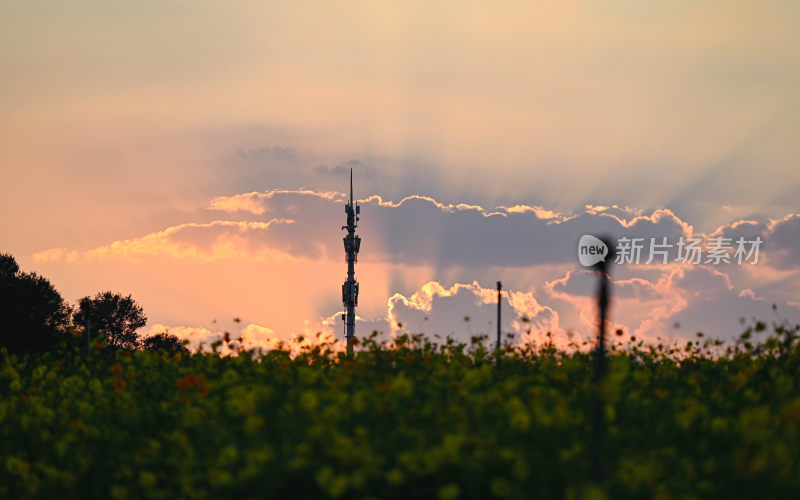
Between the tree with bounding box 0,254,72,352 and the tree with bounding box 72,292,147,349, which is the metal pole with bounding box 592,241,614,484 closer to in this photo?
the tree with bounding box 0,254,72,352

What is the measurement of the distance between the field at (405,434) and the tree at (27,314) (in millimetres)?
25886

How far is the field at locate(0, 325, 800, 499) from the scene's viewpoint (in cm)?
770

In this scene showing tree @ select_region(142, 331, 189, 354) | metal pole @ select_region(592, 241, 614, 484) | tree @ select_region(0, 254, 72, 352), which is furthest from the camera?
Answer: tree @ select_region(142, 331, 189, 354)

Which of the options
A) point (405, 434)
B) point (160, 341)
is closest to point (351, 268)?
point (160, 341)

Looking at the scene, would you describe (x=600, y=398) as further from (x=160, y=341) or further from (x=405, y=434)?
(x=160, y=341)

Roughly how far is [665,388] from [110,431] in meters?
7.96

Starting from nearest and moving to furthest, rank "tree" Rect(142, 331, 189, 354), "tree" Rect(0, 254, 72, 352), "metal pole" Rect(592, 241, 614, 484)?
"metal pole" Rect(592, 241, 614, 484)
"tree" Rect(0, 254, 72, 352)
"tree" Rect(142, 331, 189, 354)

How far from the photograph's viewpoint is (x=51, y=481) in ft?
34.8

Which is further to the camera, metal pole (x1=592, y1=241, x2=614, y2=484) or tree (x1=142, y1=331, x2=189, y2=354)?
tree (x1=142, y1=331, x2=189, y2=354)

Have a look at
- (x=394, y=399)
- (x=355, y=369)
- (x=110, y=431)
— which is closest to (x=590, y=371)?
(x=355, y=369)

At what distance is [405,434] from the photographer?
855cm

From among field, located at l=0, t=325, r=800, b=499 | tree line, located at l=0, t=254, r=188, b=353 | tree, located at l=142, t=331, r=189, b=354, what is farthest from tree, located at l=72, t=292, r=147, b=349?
field, located at l=0, t=325, r=800, b=499

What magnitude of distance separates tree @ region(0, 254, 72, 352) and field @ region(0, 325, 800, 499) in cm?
2589

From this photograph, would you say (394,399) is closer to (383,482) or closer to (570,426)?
(383,482)
